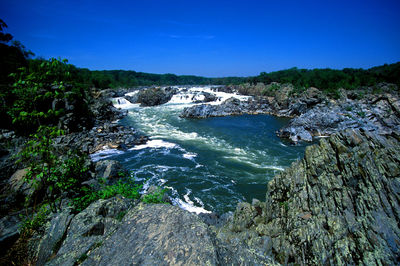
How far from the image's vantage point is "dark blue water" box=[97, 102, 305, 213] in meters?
13.9

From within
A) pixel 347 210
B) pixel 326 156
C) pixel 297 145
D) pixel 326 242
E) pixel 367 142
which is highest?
pixel 367 142

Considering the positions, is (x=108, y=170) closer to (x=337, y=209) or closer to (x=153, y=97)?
(x=337, y=209)

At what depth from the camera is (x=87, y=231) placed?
3.96 m

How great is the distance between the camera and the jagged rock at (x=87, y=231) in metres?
2.88

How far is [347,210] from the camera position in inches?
248

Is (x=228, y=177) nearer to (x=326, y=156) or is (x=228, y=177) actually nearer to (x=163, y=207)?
(x=326, y=156)

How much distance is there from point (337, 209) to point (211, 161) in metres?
13.6

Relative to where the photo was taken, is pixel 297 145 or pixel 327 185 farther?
pixel 297 145

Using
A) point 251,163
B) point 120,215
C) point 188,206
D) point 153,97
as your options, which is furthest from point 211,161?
point 153,97

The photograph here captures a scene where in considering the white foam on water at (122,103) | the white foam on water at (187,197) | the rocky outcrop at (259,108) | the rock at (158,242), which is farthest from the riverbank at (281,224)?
the white foam on water at (122,103)

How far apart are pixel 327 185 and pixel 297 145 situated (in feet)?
62.5

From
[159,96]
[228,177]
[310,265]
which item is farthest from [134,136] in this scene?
[159,96]

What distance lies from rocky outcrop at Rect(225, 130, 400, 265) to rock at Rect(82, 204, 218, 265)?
5301 mm

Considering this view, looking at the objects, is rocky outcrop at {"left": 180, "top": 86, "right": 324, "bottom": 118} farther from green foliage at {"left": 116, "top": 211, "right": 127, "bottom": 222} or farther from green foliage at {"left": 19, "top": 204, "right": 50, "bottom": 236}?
green foliage at {"left": 19, "top": 204, "right": 50, "bottom": 236}
